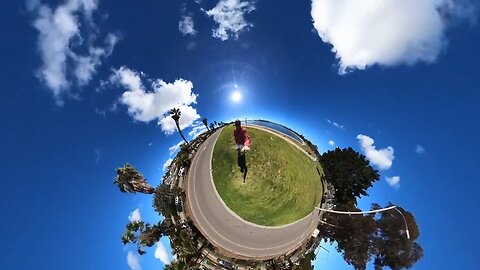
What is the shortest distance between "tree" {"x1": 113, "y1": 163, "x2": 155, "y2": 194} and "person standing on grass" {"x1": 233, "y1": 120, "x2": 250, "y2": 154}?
32.8ft

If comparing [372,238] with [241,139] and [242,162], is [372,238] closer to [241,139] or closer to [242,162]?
[242,162]

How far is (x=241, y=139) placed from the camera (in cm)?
4122

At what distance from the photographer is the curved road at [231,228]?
4019 cm

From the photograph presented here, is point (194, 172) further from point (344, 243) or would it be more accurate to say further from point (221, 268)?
point (344, 243)

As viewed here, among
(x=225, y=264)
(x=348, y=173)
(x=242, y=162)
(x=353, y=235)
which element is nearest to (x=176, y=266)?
(x=225, y=264)

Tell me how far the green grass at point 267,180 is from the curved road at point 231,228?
73cm

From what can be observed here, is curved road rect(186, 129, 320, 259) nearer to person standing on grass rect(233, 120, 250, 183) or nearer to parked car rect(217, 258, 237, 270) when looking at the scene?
parked car rect(217, 258, 237, 270)

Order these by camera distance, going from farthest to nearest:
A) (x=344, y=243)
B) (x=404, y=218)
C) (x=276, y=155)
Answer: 1. (x=276, y=155)
2. (x=344, y=243)
3. (x=404, y=218)

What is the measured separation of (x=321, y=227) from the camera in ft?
134

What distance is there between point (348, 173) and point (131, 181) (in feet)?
74.4

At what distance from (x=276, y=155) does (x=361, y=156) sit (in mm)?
9102

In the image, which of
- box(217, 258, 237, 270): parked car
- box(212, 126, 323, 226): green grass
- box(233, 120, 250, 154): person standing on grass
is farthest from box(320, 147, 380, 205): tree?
box(217, 258, 237, 270): parked car

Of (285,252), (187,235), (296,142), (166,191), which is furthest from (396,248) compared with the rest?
(166,191)

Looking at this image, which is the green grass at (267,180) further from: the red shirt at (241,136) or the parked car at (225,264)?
the parked car at (225,264)
